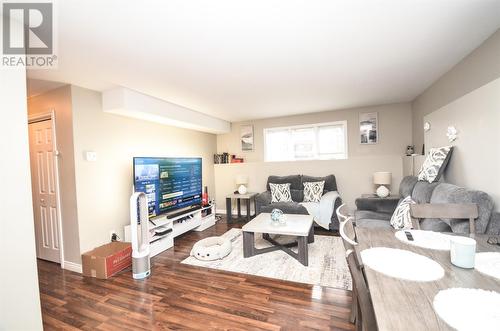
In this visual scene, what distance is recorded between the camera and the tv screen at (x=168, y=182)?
3137 millimetres

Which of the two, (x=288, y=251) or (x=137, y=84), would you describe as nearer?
(x=137, y=84)

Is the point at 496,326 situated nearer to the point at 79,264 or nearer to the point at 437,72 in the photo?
the point at 437,72

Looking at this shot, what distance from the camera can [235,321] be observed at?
1.78m

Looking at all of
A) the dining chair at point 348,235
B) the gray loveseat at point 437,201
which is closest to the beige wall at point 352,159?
the gray loveseat at point 437,201

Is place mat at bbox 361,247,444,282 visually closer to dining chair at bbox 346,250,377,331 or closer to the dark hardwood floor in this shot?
dining chair at bbox 346,250,377,331

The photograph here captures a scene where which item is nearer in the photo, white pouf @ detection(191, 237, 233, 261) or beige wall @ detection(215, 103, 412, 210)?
white pouf @ detection(191, 237, 233, 261)

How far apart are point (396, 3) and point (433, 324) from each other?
1.81m

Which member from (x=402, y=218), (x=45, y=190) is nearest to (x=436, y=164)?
(x=402, y=218)

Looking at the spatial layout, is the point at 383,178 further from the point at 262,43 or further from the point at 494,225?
the point at 262,43

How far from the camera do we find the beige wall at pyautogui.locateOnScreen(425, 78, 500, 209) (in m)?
1.87

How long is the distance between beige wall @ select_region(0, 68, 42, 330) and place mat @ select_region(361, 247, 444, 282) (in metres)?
2.12

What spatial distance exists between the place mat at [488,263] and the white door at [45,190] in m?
3.94

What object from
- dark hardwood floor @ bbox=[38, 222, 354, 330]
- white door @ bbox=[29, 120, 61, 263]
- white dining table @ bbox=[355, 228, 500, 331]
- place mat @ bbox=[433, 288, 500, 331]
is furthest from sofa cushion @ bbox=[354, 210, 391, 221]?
white door @ bbox=[29, 120, 61, 263]

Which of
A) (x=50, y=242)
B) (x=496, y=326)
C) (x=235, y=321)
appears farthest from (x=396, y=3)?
(x=50, y=242)
